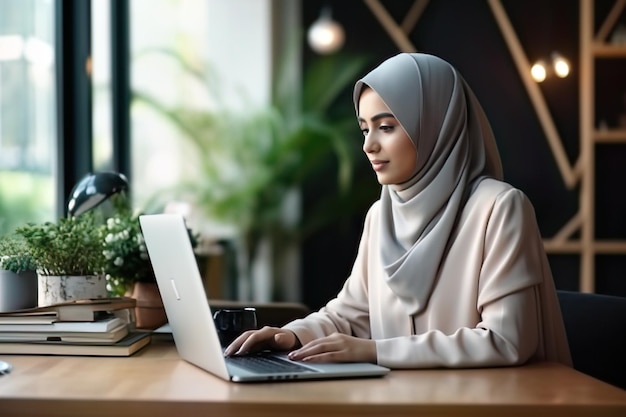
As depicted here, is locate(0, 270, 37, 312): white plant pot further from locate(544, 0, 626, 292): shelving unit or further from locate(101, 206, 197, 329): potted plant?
locate(544, 0, 626, 292): shelving unit

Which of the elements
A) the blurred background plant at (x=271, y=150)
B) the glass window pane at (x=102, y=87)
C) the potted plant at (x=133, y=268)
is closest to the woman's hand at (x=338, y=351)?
the potted plant at (x=133, y=268)

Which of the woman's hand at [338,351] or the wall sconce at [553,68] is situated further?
the wall sconce at [553,68]

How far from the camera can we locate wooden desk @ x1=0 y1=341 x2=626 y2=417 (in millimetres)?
1419

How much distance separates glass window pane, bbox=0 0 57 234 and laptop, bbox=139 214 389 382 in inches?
44.7

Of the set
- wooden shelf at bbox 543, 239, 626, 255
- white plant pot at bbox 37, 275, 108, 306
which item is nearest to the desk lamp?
white plant pot at bbox 37, 275, 108, 306

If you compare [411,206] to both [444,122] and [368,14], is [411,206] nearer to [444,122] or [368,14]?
[444,122]

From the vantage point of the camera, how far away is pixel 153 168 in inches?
219

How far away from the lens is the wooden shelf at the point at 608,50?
5535 millimetres

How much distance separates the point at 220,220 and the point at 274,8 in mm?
1348

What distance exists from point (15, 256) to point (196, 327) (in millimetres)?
563

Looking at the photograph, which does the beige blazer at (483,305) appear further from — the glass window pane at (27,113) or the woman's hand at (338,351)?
the glass window pane at (27,113)

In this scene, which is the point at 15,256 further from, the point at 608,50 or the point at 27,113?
the point at 608,50

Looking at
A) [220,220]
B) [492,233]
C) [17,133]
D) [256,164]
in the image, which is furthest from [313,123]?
[492,233]

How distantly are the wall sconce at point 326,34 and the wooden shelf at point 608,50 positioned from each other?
1447mm
